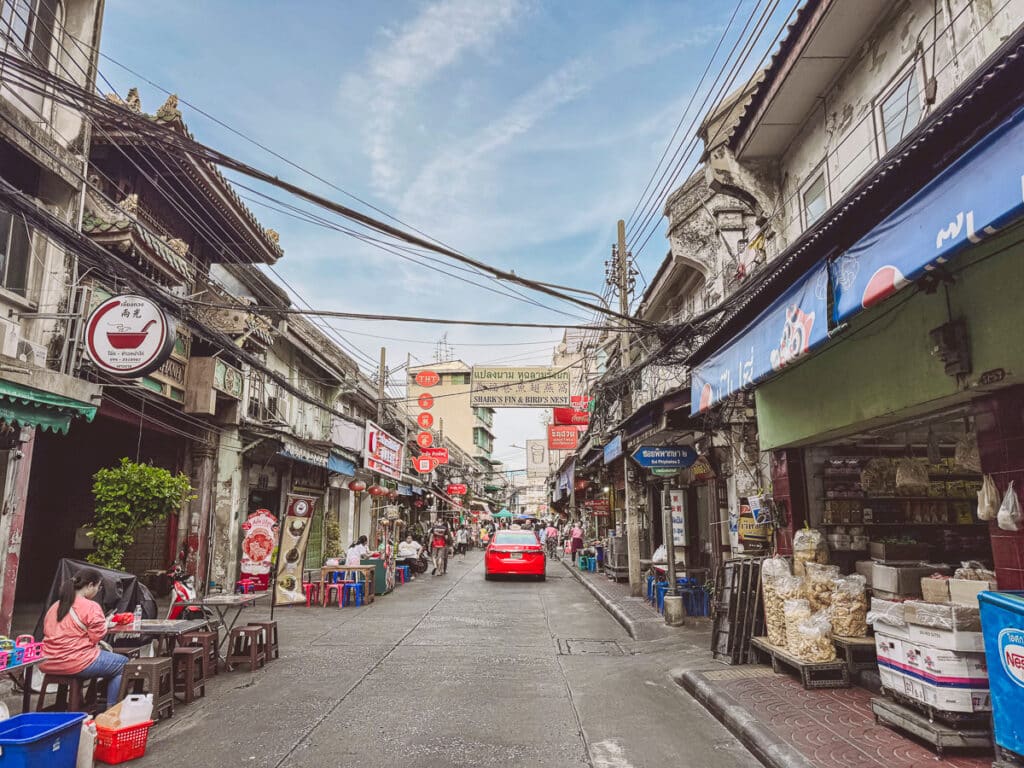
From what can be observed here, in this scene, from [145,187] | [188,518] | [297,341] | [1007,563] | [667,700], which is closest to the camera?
[1007,563]

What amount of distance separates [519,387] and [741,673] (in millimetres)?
13322

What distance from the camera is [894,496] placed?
30.3 ft

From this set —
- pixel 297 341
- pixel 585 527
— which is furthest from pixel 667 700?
pixel 585 527

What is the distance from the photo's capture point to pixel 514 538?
2152cm

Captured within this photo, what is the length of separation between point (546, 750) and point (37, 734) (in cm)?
360

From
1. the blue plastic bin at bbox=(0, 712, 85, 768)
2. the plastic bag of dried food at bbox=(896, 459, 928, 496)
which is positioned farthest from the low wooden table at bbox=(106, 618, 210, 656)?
the plastic bag of dried food at bbox=(896, 459, 928, 496)

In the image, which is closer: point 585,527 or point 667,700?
point 667,700

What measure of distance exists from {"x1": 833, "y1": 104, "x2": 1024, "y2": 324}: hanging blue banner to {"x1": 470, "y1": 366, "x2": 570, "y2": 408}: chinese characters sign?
49.9ft

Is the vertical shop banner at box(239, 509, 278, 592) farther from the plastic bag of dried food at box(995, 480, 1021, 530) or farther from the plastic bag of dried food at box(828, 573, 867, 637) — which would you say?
the plastic bag of dried food at box(995, 480, 1021, 530)

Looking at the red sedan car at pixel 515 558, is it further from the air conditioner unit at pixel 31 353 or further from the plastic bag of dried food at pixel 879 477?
the air conditioner unit at pixel 31 353

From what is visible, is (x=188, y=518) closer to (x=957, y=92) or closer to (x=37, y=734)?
(x=37, y=734)

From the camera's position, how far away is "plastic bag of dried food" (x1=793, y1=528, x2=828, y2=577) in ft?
26.6

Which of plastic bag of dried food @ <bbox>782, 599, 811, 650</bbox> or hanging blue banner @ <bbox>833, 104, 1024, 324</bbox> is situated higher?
hanging blue banner @ <bbox>833, 104, 1024, 324</bbox>

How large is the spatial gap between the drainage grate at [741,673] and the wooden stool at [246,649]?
5.50 metres
